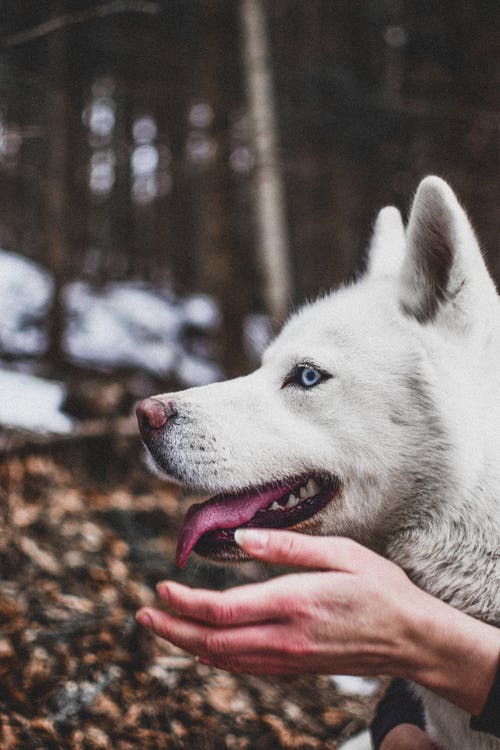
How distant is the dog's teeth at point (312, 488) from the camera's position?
5.91ft

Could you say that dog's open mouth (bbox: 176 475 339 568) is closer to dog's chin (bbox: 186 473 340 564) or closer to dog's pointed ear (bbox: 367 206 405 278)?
dog's chin (bbox: 186 473 340 564)

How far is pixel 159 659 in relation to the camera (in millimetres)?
2770

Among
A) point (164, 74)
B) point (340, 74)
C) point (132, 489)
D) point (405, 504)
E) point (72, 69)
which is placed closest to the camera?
point (405, 504)

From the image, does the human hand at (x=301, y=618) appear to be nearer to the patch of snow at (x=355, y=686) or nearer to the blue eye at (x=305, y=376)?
the blue eye at (x=305, y=376)

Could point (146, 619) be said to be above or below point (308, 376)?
below

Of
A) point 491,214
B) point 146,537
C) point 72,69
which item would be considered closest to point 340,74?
point 491,214

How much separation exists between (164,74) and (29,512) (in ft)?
39.7

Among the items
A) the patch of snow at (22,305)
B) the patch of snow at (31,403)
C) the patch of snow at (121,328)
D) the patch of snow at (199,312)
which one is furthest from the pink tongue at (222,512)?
the patch of snow at (199,312)

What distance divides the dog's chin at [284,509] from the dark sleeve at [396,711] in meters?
0.69

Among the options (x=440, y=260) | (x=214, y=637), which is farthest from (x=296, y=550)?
(x=440, y=260)

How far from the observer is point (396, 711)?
201 cm

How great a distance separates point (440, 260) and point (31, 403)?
4.01m

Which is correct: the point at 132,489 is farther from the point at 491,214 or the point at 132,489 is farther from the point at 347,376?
the point at 491,214

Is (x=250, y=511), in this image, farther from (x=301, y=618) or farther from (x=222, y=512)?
(x=301, y=618)
